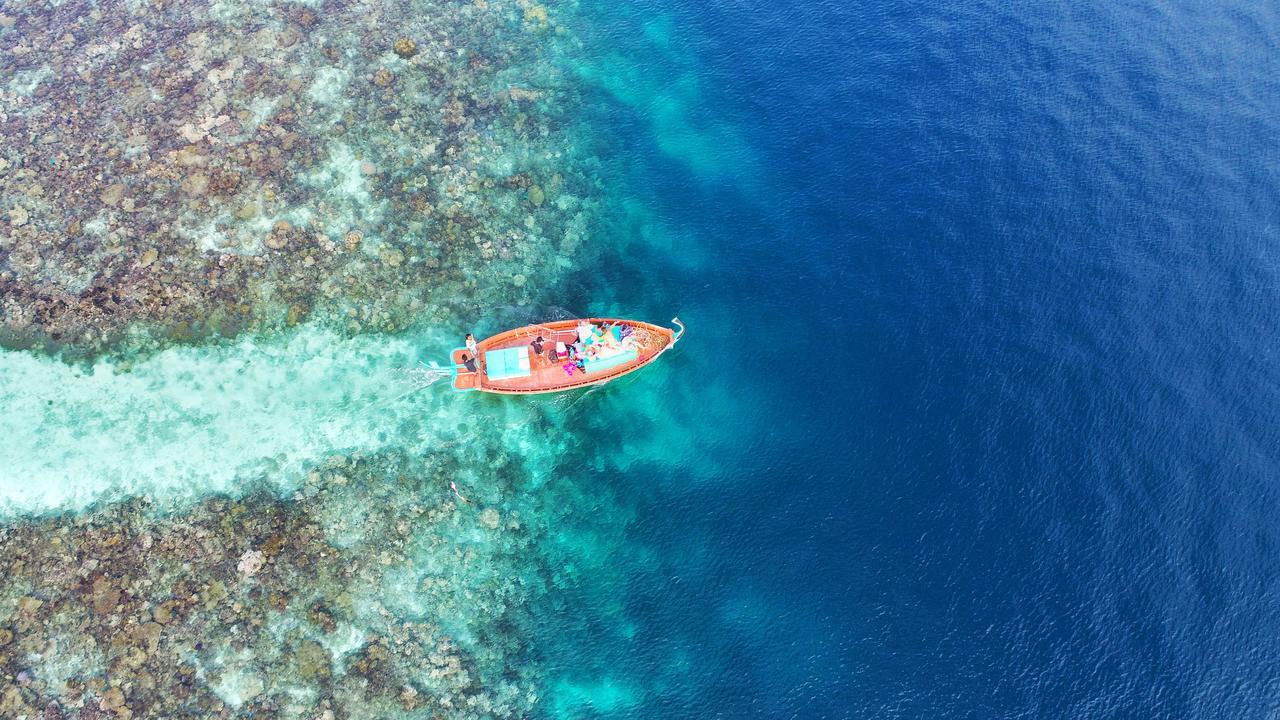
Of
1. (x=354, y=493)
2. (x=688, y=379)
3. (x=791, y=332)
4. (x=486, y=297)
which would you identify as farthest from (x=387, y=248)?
(x=791, y=332)

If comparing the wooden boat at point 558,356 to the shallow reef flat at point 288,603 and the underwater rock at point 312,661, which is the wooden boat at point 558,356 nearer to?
the shallow reef flat at point 288,603

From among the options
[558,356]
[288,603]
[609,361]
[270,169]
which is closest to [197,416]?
[288,603]

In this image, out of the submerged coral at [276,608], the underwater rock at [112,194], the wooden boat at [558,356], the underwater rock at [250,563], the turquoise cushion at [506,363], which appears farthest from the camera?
the underwater rock at [112,194]

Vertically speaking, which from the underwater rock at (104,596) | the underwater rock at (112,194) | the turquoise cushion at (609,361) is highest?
the underwater rock at (112,194)

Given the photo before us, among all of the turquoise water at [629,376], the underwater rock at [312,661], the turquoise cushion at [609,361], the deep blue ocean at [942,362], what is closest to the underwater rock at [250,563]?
the turquoise water at [629,376]

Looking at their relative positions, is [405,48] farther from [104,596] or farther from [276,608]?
[104,596]

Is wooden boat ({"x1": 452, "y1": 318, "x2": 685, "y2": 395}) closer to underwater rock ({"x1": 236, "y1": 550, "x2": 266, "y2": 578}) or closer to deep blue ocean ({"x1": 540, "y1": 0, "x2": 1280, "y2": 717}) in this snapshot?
deep blue ocean ({"x1": 540, "y1": 0, "x2": 1280, "y2": 717})

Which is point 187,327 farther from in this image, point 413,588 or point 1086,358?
point 1086,358
